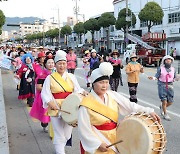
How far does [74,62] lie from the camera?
1388 centimetres

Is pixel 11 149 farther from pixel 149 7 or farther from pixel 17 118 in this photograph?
pixel 149 7

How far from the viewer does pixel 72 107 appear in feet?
14.1

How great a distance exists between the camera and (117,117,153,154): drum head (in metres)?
2.73

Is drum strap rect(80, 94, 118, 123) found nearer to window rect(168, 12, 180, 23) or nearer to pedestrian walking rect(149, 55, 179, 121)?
pedestrian walking rect(149, 55, 179, 121)

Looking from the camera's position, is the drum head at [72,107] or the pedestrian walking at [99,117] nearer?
the pedestrian walking at [99,117]

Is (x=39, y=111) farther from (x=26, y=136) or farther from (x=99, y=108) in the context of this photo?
(x=99, y=108)

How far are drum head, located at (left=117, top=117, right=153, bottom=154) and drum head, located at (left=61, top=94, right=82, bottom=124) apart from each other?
1216mm

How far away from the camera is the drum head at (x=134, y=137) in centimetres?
273

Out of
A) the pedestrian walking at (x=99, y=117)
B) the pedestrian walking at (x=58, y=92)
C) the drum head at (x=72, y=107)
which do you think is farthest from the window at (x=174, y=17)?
the pedestrian walking at (x=99, y=117)

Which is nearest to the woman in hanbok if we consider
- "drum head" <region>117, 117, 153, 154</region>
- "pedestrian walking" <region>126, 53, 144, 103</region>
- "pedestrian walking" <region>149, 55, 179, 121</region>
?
"pedestrian walking" <region>149, 55, 179, 121</region>

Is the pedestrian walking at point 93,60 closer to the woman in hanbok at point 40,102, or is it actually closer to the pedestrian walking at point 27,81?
the pedestrian walking at point 27,81

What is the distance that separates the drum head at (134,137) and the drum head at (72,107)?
3.99ft

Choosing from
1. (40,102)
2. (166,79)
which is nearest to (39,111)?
(40,102)

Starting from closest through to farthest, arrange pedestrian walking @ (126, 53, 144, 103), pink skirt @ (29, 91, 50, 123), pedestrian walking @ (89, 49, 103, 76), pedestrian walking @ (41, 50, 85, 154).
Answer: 1. pedestrian walking @ (41, 50, 85, 154)
2. pink skirt @ (29, 91, 50, 123)
3. pedestrian walking @ (126, 53, 144, 103)
4. pedestrian walking @ (89, 49, 103, 76)
